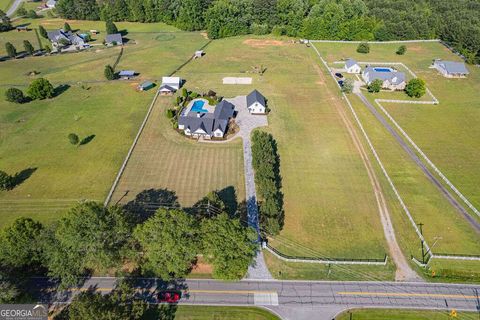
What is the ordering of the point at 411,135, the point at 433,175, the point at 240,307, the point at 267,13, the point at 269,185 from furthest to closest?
the point at 267,13 → the point at 411,135 → the point at 433,175 → the point at 269,185 → the point at 240,307

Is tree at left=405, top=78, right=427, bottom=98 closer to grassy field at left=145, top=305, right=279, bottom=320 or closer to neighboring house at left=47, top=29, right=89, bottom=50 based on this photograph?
grassy field at left=145, top=305, right=279, bottom=320

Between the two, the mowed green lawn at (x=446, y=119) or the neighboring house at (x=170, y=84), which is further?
the neighboring house at (x=170, y=84)

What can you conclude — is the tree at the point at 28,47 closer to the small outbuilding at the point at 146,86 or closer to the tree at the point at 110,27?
the tree at the point at 110,27

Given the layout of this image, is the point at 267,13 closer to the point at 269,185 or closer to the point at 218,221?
the point at 269,185

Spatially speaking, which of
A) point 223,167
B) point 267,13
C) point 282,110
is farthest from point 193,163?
point 267,13

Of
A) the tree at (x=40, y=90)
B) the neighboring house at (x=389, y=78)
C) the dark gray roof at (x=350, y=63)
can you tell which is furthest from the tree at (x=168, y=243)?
the dark gray roof at (x=350, y=63)
